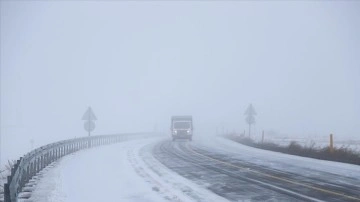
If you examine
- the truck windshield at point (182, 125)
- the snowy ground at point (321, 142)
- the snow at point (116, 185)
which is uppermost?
the truck windshield at point (182, 125)

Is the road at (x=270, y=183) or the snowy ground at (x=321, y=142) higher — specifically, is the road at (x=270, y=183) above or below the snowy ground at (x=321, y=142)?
above

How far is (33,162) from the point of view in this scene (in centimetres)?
1594

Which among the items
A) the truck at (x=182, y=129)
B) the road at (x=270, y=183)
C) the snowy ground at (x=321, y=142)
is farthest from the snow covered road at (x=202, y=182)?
the truck at (x=182, y=129)

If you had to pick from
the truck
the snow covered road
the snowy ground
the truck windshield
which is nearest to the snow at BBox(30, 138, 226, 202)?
the snow covered road

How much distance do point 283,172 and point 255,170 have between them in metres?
1.17

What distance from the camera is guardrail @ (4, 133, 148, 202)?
953 centimetres

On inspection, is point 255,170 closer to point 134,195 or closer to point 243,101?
point 134,195

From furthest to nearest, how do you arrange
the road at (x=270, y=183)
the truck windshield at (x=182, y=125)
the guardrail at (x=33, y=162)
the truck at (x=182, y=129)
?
the truck windshield at (x=182, y=125), the truck at (x=182, y=129), the road at (x=270, y=183), the guardrail at (x=33, y=162)

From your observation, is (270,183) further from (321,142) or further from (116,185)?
(321,142)

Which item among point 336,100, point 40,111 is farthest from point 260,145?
point 336,100

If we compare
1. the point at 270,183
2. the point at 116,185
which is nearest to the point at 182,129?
the point at 116,185

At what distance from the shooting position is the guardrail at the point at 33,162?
953 cm

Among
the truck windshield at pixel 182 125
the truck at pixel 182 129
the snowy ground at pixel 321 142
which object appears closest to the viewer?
the snowy ground at pixel 321 142

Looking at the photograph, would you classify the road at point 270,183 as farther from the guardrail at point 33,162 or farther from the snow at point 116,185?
the guardrail at point 33,162
